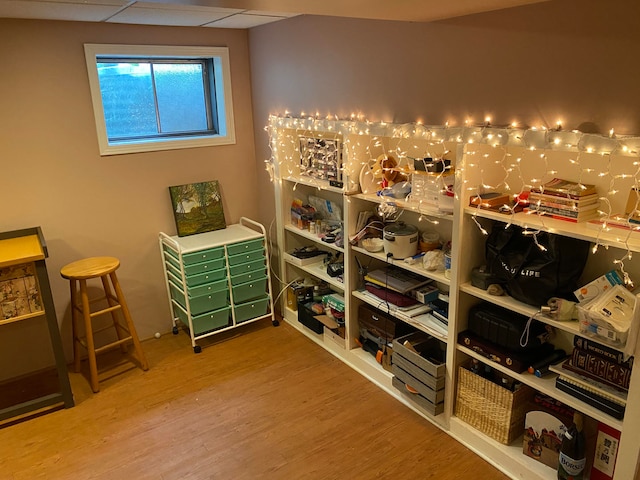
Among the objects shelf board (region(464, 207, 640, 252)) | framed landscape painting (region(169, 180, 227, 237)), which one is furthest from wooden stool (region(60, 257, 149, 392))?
shelf board (region(464, 207, 640, 252))

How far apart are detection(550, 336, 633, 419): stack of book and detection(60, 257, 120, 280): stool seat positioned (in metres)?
2.58

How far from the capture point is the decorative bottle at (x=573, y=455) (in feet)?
7.07

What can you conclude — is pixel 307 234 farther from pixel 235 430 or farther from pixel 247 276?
pixel 235 430

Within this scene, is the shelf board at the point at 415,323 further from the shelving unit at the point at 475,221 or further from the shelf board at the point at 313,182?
the shelf board at the point at 313,182

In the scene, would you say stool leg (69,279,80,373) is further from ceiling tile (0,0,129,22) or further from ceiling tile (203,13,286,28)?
ceiling tile (203,13,286,28)

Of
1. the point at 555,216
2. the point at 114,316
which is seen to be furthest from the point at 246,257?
the point at 555,216

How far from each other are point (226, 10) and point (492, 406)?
2.59 m

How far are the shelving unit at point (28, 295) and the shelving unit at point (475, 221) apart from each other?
1.69m

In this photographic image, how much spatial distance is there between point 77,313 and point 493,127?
297cm

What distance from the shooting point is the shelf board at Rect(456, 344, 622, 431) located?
2.02m

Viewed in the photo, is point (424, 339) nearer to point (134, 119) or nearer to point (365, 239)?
point (365, 239)

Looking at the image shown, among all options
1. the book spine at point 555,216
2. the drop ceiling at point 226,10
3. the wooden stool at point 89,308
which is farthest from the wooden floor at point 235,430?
the drop ceiling at point 226,10

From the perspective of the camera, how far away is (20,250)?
2861 mm

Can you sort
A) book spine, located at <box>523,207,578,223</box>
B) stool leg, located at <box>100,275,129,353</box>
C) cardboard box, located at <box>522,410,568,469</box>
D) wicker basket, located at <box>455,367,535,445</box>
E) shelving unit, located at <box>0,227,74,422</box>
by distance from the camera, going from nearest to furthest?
book spine, located at <box>523,207,578,223</box> < cardboard box, located at <box>522,410,568,469</box> < wicker basket, located at <box>455,367,535,445</box> < shelving unit, located at <box>0,227,74,422</box> < stool leg, located at <box>100,275,129,353</box>
